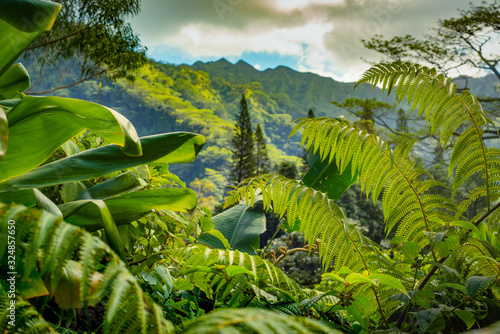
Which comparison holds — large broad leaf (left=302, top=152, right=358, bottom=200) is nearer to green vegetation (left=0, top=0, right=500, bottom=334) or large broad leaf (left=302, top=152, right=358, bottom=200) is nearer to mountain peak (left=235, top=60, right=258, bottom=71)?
green vegetation (left=0, top=0, right=500, bottom=334)

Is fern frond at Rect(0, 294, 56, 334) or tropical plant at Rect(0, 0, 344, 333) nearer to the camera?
fern frond at Rect(0, 294, 56, 334)

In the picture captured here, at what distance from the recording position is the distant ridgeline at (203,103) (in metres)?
48.4

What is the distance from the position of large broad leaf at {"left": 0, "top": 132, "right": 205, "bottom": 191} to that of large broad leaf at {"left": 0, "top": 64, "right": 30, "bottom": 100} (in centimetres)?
39

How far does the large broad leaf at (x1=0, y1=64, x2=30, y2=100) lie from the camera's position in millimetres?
832

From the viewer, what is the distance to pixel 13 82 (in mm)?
843

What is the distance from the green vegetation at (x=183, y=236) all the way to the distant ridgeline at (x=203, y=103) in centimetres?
3878

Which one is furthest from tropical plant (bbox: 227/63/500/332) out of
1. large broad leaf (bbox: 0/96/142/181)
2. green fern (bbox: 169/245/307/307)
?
large broad leaf (bbox: 0/96/142/181)

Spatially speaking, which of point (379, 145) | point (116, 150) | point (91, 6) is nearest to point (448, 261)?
point (379, 145)

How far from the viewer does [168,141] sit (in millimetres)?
650

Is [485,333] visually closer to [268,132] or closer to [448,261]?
[448,261]

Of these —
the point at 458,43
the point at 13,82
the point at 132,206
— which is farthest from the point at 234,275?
the point at 458,43

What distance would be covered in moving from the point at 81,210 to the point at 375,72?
37.3 inches

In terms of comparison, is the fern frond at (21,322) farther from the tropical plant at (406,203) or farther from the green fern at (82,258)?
the tropical plant at (406,203)

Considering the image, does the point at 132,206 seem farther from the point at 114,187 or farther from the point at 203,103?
the point at 203,103
